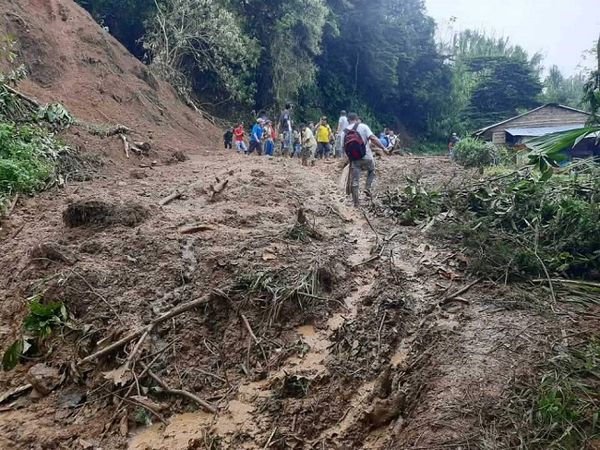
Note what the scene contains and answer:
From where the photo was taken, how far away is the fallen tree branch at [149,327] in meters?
3.79

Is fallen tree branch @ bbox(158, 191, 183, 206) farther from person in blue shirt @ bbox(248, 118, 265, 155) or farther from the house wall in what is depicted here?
the house wall

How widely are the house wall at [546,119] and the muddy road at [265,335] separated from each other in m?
19.6

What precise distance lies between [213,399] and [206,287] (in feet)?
3.99

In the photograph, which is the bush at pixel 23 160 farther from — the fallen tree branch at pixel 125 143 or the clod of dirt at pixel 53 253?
the clod of dirt at pixel 53 253

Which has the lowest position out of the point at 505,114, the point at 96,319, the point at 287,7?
the point at 96,319

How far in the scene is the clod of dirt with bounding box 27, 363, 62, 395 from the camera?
3.72 meters

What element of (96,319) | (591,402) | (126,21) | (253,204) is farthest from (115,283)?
(126,21)

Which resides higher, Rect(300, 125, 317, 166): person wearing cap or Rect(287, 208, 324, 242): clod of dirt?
Rect(300, 125, 317, 166): person wearing cap

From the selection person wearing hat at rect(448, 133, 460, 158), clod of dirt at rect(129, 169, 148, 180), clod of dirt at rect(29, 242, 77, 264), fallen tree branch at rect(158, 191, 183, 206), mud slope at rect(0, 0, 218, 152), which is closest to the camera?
clod of dirt at rect(29, 242, 77, 264)

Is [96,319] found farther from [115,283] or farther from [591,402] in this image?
[591,402]

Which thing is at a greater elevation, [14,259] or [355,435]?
[14,259]

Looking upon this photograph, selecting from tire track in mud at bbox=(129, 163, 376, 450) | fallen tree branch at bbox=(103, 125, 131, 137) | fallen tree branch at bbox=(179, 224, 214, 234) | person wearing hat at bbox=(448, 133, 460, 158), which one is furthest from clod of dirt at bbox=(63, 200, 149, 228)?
person wearing hat at bbox=(448, 133, 460, 158)

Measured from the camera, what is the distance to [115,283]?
4.64m

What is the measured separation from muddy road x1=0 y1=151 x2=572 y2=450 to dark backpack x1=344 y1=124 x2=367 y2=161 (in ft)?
5.63
